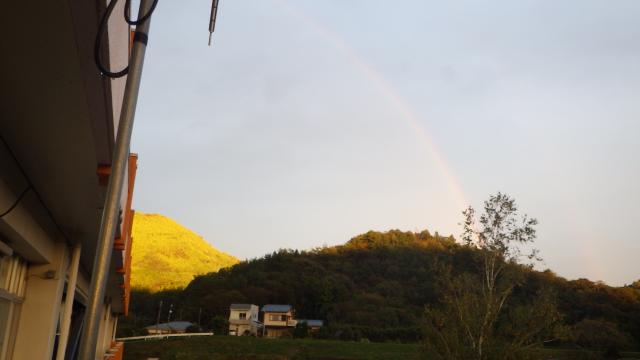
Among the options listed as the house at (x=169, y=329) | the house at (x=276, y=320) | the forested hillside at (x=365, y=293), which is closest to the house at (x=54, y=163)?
the forested hillside at (x=365, y=293)

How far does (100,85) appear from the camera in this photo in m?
2.28

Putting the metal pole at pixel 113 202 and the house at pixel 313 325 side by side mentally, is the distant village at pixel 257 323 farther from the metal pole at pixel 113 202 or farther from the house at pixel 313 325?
the metal pole at pixel 113 202

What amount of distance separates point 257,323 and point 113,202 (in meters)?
58.0

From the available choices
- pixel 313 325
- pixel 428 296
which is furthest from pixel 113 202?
pixel 428 296

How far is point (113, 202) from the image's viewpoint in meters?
1.68

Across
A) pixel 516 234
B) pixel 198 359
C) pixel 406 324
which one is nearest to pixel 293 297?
pixel 406 324

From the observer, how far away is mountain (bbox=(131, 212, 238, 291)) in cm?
8919

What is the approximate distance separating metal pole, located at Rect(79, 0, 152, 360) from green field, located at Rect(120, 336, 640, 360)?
29.5 metres

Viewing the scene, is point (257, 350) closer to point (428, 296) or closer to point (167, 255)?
point (428, 296)

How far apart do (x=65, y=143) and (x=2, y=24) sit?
3.98ft

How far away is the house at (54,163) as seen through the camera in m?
1.75

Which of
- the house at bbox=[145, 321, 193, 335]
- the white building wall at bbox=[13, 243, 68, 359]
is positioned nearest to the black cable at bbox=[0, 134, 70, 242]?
the white building wall at bbox=[13, 243, 68, 359]

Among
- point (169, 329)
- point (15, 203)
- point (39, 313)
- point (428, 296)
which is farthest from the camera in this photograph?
point (428, 296)

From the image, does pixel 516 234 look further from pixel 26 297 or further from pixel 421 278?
pixel 421 278
